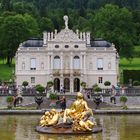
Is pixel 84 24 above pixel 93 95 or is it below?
above

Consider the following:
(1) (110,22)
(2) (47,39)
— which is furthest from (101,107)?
(1) (110,22)

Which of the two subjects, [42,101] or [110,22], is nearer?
[42,101]

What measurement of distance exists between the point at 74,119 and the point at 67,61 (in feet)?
123

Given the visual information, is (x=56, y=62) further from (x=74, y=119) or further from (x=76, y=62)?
(x=74, y=119)

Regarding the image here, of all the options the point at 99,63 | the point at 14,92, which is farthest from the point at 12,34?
the point at 14,92

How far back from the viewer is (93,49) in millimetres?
71500

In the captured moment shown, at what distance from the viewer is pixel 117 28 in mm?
94625

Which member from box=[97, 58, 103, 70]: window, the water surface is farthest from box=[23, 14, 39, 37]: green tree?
the water surface

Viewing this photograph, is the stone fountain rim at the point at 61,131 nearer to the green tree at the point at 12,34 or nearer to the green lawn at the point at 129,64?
the green tree at the point at 12,34

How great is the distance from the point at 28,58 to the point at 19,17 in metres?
21.8

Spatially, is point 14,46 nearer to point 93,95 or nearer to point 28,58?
point 28,58

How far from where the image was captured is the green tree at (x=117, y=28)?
303 ft

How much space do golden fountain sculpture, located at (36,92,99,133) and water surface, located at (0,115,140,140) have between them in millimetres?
816

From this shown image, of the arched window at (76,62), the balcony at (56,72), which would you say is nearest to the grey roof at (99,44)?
the arched window at (76,62)
